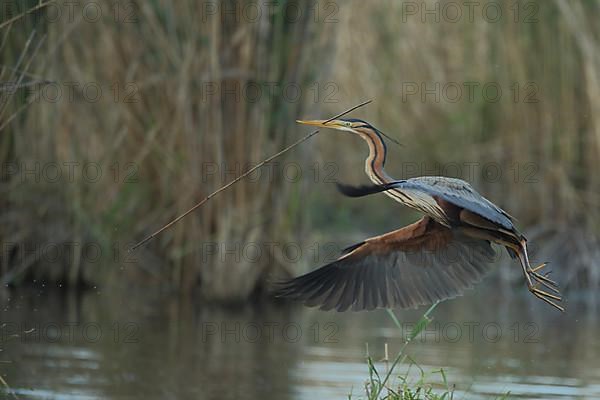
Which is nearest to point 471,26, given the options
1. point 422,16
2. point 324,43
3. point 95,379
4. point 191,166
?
point 422,16

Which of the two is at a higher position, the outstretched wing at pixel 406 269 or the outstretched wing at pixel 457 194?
the outstretched wing at pixel 457 194

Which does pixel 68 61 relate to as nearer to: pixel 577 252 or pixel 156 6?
pixel 156 6

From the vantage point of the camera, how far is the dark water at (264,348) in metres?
7.39

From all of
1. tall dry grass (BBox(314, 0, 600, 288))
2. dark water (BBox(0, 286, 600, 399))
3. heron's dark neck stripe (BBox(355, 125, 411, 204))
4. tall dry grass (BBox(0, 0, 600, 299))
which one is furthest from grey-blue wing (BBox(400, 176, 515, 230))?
tall dry grass (BBox(314, 0, 600, 288))

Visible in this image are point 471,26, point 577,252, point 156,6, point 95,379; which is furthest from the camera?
point 471,26

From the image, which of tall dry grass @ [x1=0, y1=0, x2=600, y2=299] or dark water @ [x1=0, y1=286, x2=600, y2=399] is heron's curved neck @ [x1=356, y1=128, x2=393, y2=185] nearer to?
dark water @ [x1=0, y1=286, x2=600, y2=399]

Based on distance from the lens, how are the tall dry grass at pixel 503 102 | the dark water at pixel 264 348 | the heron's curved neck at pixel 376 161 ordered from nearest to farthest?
the heron's curved neck at pixel 376 161, the dark water at pixel 264 348, the tall dry grass at pixel 503 102

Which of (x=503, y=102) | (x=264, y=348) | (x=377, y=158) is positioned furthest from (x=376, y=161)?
(x=503, y=102)

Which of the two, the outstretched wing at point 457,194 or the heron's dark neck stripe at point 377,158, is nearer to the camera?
the outstretched wing at point 457,194

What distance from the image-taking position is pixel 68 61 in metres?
10.5

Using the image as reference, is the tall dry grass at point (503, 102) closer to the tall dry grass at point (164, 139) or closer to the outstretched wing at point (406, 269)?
the tall dry grass at point (164, 139)

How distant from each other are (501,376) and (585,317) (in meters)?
2.70

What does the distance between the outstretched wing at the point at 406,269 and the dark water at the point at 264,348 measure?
0.60 meters

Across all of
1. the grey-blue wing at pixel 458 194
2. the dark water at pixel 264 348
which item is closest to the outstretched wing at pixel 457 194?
the grey-blue wing at pixel 458 194
